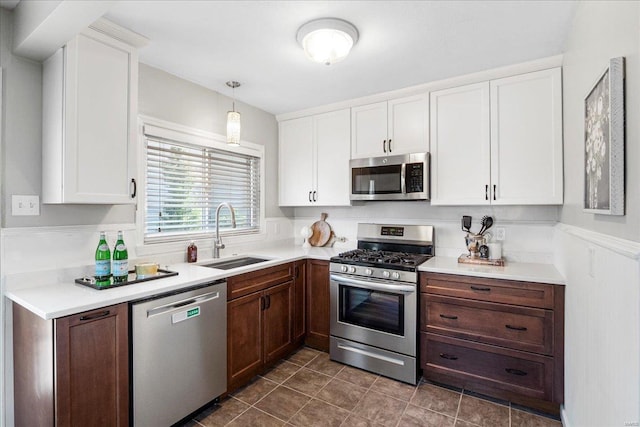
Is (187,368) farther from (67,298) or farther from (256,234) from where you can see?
(256,234)

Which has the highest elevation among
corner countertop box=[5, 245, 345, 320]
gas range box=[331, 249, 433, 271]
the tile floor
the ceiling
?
the ceiling

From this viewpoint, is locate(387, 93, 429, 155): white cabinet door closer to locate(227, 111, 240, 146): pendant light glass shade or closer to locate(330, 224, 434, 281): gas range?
locate(330, 224, 434, 281): gas range

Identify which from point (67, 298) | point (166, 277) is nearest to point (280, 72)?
point (166, 277)

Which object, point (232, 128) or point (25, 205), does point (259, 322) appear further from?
point (25, 205)

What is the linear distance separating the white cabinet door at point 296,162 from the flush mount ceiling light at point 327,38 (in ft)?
4.72

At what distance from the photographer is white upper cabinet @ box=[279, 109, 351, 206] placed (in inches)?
129

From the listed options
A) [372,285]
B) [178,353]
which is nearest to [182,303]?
[178,353]

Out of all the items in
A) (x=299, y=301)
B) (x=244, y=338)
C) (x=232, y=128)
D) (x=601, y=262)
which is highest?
(x=232, y=128)

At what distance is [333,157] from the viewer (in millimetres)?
3316

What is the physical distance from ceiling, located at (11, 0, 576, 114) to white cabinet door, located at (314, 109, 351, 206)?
1.49ft

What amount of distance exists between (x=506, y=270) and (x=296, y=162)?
225 centimetres

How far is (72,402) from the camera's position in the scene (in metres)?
1.48

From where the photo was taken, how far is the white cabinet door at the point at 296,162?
348 cm

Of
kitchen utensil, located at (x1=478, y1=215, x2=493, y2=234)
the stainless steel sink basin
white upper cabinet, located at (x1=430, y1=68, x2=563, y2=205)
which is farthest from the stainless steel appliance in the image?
the stainless steel sink basin
